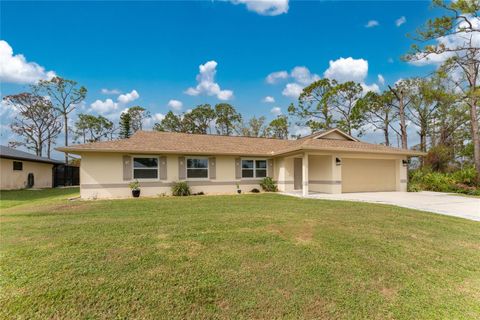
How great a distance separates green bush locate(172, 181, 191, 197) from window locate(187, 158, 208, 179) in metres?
0.78

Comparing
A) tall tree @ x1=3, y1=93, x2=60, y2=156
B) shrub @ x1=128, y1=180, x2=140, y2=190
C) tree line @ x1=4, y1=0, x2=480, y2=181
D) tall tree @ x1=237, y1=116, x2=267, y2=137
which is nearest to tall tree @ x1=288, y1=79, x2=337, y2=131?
tree line @ x1=4, y1=0, x2=480, y2=181

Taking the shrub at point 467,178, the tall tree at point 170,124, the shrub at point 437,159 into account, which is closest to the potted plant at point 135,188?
the shrub at point 467,178

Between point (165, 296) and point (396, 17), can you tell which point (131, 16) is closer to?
point (165, 296)

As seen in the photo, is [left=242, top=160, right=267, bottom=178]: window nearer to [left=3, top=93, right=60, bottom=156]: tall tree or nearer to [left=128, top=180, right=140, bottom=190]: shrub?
[left=128, top=180, right=140, bottom=190]: shrub

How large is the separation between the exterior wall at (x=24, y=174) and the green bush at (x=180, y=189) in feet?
42.8

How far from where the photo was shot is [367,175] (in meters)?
15.3

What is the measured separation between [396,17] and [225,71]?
444 inches

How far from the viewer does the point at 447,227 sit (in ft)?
19.7

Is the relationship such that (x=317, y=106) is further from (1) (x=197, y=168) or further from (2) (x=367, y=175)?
(1) (x=197, y=168)

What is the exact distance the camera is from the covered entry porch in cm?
1459

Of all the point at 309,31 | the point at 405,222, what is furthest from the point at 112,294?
the point at 309,31

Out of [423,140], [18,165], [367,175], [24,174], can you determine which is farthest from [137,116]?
[423,140]

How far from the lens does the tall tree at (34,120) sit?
2766 centimetres

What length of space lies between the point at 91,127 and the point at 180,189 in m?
28.5
